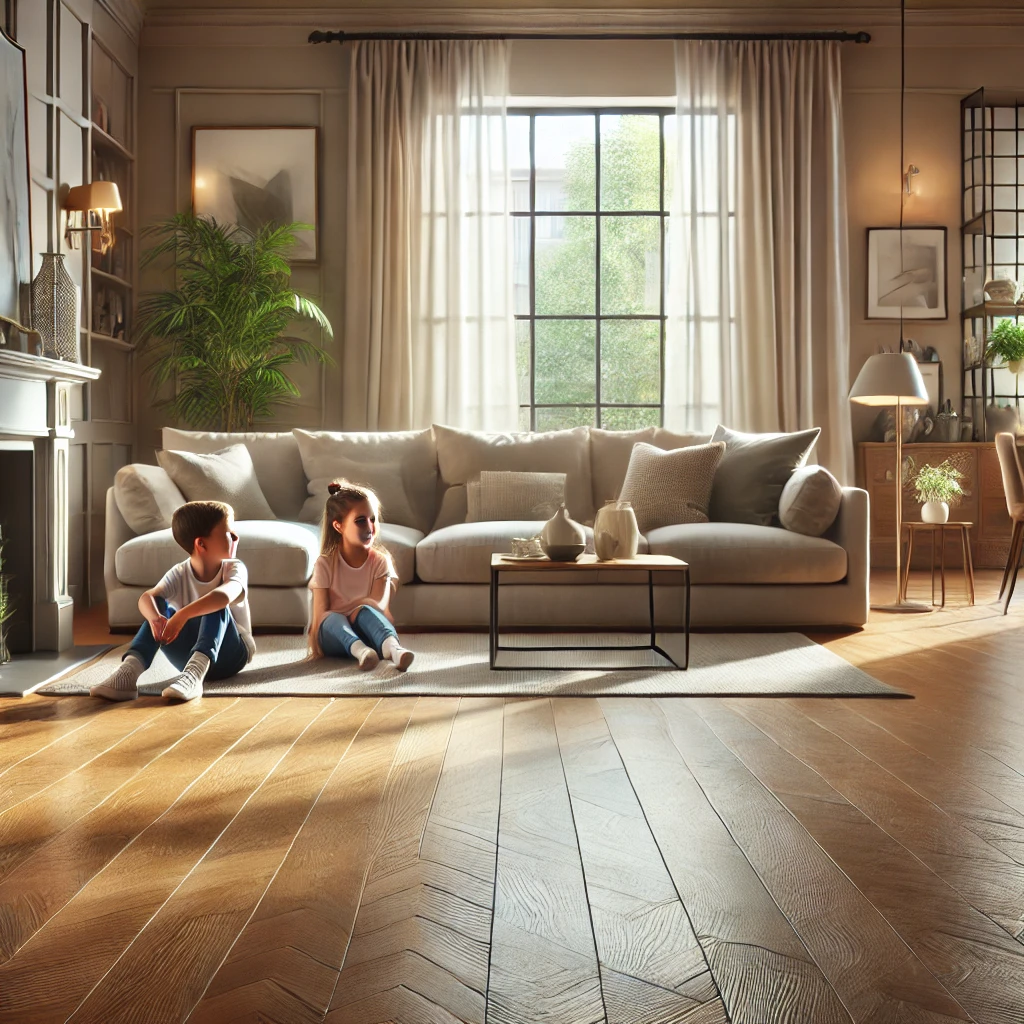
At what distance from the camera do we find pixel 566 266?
6559 mm

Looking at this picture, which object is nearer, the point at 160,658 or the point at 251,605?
the point at 160,658

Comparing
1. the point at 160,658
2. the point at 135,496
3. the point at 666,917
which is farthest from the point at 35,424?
the point at 666,917

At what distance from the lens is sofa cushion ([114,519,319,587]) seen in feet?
13.0

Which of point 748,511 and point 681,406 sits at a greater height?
point 681,406

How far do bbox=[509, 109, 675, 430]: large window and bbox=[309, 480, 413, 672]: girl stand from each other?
306 cm

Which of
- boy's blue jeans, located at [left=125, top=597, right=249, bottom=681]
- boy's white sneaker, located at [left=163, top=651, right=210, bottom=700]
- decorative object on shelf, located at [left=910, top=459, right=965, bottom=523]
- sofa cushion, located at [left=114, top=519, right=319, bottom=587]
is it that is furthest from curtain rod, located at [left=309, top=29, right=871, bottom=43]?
boy's white sneaker, located at [left=163, top=651, right=210, bottom=700]

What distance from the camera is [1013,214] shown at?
21.3 ft

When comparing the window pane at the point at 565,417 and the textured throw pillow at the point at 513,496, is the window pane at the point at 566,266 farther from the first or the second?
the textured throw pillow at the point at 513,496

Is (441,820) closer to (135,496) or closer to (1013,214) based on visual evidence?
(135,496)

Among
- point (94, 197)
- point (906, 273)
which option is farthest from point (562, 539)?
point (906, 273)

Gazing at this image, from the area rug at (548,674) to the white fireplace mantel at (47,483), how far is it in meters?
0.25

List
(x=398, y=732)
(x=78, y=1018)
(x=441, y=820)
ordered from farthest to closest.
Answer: (x=398, y=732), (x=441, y=820), (x=78, y=1018)

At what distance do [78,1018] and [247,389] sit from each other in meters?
4.87

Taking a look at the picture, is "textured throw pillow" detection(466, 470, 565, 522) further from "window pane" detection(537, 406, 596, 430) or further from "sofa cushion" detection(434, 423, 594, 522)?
"window pane" detection(537, 406, 596, 430)
